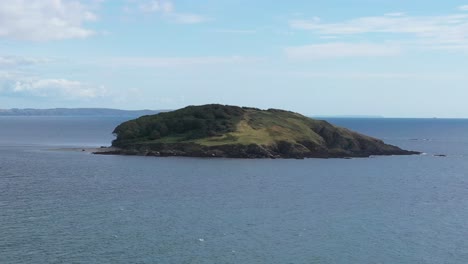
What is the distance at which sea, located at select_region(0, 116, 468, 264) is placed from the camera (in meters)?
66.1

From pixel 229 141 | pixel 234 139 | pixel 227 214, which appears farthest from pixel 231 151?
pixel 227 214

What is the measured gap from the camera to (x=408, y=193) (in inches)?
4498

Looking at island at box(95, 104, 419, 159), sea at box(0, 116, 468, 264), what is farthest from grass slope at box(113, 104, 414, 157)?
sea at box(0, 116, 468, 264)

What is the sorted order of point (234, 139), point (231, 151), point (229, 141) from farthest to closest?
point (234, 139) < point (229, 141) < point (231, 151)

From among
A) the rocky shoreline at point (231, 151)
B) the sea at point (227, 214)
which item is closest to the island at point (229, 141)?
the rocky shoreline at point (231, 151)

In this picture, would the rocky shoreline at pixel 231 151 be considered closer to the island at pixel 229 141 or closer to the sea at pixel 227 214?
the island at pixel 229 141

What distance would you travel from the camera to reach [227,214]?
86.7 m

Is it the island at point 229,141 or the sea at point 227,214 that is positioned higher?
the island at point 229,141

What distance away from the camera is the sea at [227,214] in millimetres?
66125

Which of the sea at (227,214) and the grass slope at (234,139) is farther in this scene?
the grass slope at (234,139)

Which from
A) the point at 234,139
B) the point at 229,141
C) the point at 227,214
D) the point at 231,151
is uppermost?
the point at 234,139

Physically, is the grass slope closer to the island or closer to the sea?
the island

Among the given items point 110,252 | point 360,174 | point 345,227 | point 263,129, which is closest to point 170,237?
point 110,252

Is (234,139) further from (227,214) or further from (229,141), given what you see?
(227,214)
